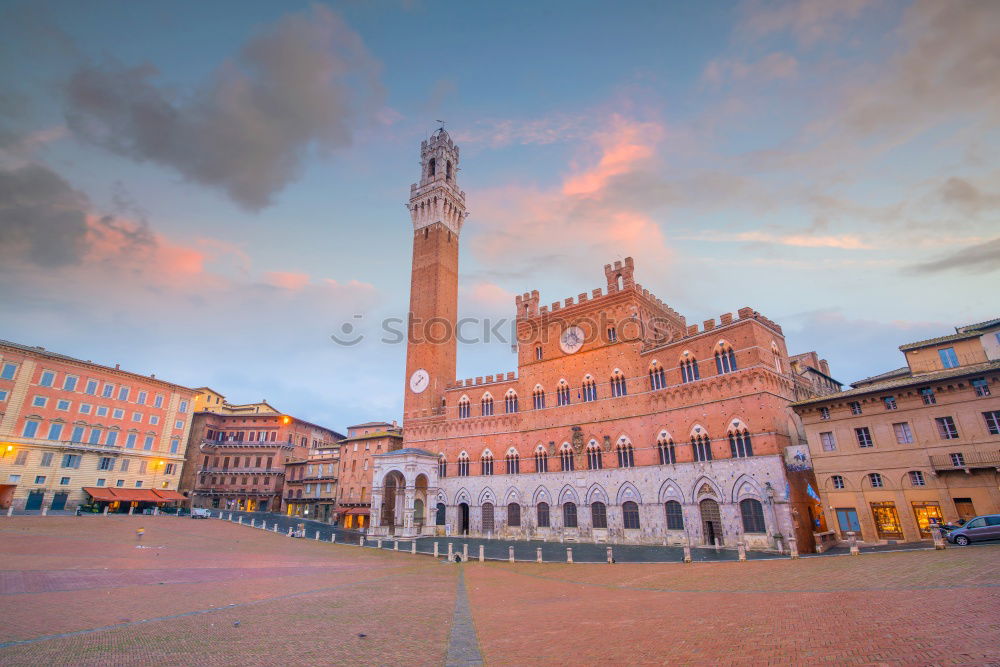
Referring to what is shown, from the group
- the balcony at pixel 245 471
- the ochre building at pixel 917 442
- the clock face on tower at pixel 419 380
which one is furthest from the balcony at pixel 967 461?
the balcony at pixel 245 471

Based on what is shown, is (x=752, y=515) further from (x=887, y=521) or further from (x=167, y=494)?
(x=167, y=494)

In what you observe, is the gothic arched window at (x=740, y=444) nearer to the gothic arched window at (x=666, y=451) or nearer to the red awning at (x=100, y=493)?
the gothic arched window at (x=666, y=451)

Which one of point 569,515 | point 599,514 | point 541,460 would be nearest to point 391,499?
point 541,460

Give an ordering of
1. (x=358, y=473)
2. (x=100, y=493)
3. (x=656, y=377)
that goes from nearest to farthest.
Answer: (x=656, y=377), (x=100, y=493), (x=358, y=473)

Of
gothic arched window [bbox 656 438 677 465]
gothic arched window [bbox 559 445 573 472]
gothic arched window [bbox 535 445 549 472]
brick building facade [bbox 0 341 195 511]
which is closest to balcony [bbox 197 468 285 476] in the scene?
brick building facade [bbox 0 341 195 511]

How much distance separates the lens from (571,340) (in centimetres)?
4188

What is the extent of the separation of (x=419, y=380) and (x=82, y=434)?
33749 mm

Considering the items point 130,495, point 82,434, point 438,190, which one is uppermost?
point 438,190

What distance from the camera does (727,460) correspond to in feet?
99.9

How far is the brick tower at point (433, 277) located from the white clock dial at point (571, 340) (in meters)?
15.0

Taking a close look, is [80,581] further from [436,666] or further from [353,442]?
[353,442]

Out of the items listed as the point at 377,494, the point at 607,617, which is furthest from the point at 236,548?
the point at 607,617

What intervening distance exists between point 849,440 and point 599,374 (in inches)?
670

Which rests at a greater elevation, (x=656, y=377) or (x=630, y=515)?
(x=656, y=377)
